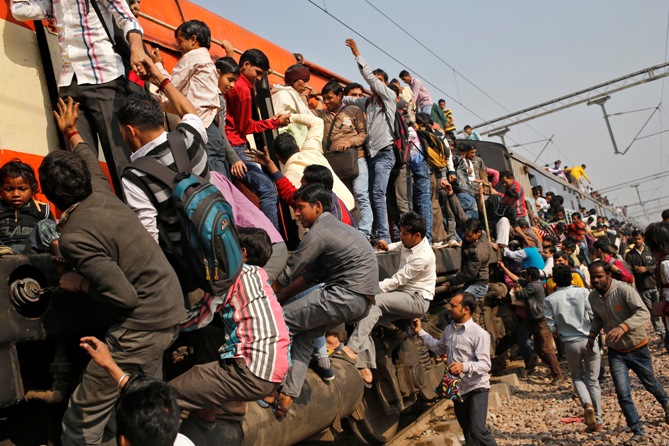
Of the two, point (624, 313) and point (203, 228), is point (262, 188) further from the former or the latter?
point (624, 313)

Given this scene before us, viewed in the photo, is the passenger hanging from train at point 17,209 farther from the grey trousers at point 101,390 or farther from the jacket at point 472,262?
the jacket at point 472,262

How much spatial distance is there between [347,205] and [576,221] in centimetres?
919

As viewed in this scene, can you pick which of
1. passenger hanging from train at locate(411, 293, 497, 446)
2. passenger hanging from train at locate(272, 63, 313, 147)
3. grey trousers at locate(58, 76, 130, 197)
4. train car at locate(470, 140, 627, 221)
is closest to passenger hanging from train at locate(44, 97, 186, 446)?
grey trousers at locate(58, 76, 130, 197)

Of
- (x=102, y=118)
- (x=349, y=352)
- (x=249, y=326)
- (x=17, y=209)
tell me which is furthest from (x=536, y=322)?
(x=17, y=209)

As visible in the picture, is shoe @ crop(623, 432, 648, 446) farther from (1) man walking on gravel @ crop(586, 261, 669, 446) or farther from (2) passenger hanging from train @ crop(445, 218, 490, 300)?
(2) passenger hanging from train @ crop(445, 218, 490, 300)

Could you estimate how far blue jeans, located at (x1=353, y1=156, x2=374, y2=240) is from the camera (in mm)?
6434

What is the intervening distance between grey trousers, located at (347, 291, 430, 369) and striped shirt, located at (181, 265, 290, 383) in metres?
1.91

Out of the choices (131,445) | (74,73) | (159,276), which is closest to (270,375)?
(159,276)

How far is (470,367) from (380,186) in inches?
92.2

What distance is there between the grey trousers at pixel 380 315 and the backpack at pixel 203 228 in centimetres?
231

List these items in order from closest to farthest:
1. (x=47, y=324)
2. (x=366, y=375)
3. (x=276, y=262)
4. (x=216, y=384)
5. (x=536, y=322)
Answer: (x=47, y=324) < (x=216, y=384) < (x=276, y=262) < (x=366, y=375) < (x=536, y=322)

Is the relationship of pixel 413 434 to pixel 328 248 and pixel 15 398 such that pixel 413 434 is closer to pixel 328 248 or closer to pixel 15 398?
pixel 328 248

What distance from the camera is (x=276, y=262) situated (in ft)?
14.0

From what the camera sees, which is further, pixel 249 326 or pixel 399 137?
pixel 399 137
